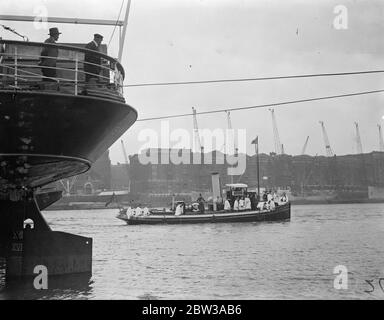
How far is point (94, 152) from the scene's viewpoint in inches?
522

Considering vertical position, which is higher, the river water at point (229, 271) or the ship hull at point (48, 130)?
the ship hull at point (48, 130)

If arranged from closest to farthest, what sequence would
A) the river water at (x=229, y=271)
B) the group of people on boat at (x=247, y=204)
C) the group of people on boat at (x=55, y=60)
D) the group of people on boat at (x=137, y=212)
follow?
1. the group of people on boat at (x=55, y=60)
2. the river water at (x=229, y=271)
3. the group of people on boat at (x=247, y=204)
4. the group of people on boat at (x=137, y=212)

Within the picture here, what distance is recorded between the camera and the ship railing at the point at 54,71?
10.2m

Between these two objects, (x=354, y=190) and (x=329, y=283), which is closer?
(x=329, y=283)

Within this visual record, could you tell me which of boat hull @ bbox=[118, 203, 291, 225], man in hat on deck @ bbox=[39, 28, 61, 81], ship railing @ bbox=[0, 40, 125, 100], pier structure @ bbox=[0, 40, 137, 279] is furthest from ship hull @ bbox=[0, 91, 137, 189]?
boat hull @ bbox=[118, 203, 291, 225]

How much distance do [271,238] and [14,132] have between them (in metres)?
24.1

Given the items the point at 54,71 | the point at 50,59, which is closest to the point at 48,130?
the point at 54,71

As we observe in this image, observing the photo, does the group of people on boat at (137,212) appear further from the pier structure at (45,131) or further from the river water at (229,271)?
the pier structure at (45,131)

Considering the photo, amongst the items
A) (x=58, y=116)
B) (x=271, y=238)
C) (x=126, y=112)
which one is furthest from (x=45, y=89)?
(x=271, y=238)

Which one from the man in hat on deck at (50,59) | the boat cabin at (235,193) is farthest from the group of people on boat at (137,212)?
the man in hat on deck at (50,59)

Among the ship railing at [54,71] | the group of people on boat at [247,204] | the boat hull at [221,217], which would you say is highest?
the ship railing at [54,71]

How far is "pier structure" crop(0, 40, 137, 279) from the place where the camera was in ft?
34.0

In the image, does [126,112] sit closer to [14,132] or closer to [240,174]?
[14,132]

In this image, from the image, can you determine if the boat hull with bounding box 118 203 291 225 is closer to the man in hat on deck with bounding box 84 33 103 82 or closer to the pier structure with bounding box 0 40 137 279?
the pier structure with bounding box 0 40 137 279
